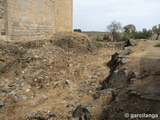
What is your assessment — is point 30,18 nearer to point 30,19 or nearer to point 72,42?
point 30,19

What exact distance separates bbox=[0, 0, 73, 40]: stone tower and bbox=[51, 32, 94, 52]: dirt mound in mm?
585

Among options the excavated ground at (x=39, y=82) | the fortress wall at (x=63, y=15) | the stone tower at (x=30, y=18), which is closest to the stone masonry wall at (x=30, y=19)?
the stone tower at (x=30, y=18)

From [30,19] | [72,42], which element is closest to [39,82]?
[30,19]

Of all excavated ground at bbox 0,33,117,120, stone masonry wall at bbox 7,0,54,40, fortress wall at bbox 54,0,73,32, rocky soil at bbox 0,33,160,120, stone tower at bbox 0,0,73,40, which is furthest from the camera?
fortress wall at bbox 54,0,73,32

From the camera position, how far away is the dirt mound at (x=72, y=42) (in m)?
9.62

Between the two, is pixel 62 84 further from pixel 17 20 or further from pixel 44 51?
pixel 17 20

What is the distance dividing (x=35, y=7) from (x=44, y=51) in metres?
2.42

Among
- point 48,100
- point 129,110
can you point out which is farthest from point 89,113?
point 48,100

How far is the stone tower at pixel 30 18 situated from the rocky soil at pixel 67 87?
0.53 metres

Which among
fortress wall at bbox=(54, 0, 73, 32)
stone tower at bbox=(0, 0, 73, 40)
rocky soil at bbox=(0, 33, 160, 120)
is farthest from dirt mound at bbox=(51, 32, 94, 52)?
rocky soil at bbox=(0, 33, 160, 120)

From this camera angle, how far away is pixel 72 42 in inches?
393

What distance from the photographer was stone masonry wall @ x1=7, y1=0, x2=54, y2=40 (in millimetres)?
6301

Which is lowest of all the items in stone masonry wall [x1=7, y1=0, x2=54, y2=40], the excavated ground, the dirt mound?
the excavated ground

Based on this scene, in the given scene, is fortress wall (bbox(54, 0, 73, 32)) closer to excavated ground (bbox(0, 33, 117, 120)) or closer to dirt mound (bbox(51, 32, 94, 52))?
dirt mound (bbox(51, 32, 94, 52))
